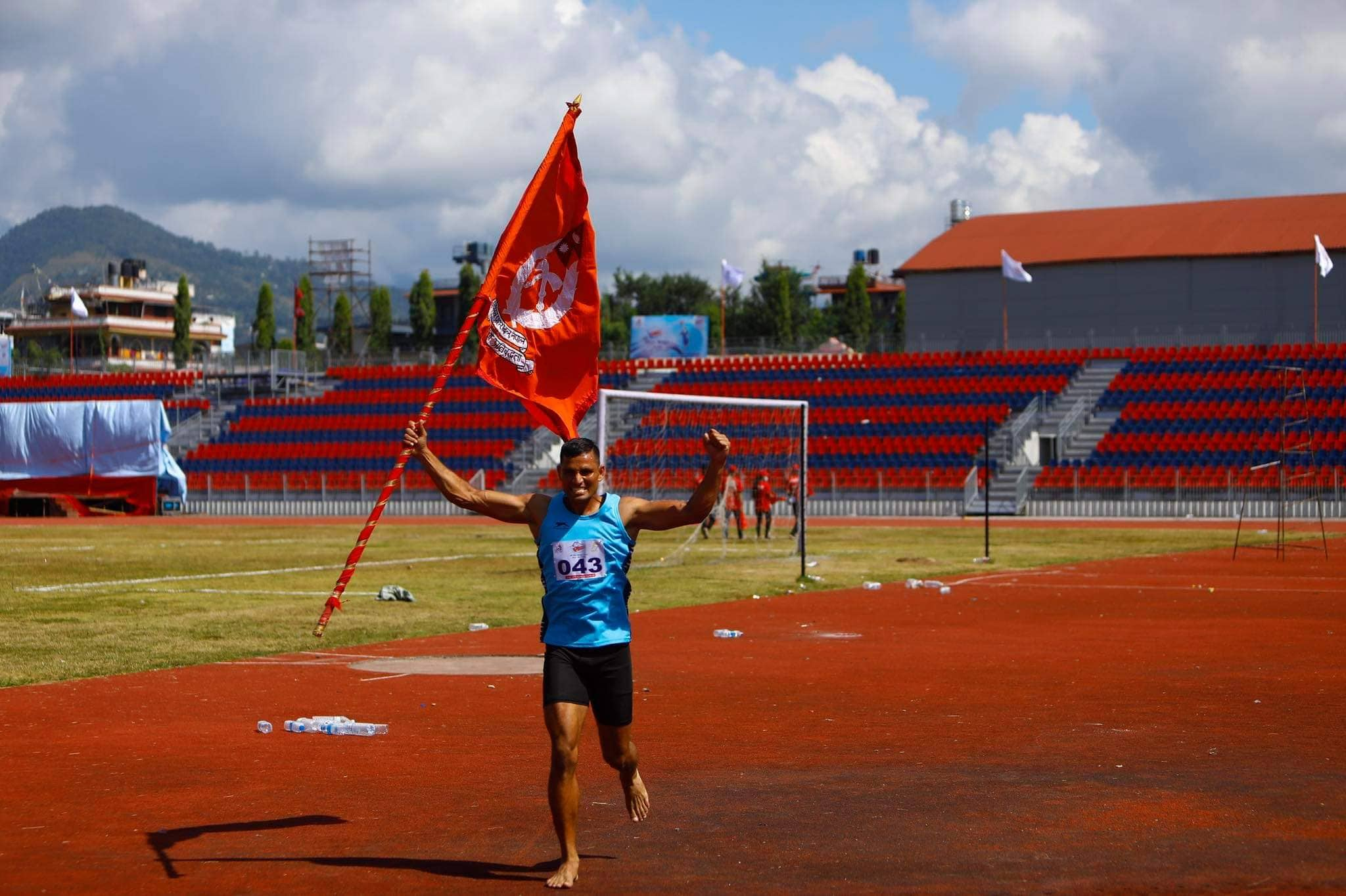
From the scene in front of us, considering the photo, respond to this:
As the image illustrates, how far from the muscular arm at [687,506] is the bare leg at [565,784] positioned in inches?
38.9

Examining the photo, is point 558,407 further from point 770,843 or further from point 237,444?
point 237,444

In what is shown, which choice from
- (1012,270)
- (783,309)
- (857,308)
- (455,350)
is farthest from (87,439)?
(857,308)

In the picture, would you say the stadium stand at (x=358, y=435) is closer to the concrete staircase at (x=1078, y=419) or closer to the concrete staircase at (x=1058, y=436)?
the concrete staircase at (x=1058, y=436)

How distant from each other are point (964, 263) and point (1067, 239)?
4775 mm

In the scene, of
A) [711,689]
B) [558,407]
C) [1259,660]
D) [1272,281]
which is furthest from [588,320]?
[1272,281]

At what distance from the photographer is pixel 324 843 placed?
7922mm

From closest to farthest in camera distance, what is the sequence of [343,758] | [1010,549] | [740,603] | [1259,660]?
[343,758] → [1259,660] → [740,603] → [1010,549]

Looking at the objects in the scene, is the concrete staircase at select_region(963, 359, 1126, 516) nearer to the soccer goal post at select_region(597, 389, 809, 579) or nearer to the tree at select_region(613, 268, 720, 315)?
the soccer goal post at select_region(597, 389, 809, 579)

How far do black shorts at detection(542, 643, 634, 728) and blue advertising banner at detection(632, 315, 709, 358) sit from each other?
67.5 meters

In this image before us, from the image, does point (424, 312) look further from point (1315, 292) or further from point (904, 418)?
point (1315, 292)

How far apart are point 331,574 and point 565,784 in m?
20.8

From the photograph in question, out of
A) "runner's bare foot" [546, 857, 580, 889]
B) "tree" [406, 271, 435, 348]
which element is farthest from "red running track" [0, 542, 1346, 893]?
Result: "tree" [406, 271, 435, 348]

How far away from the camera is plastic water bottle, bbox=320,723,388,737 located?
11.2 meters

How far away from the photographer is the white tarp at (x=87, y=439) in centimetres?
5659
